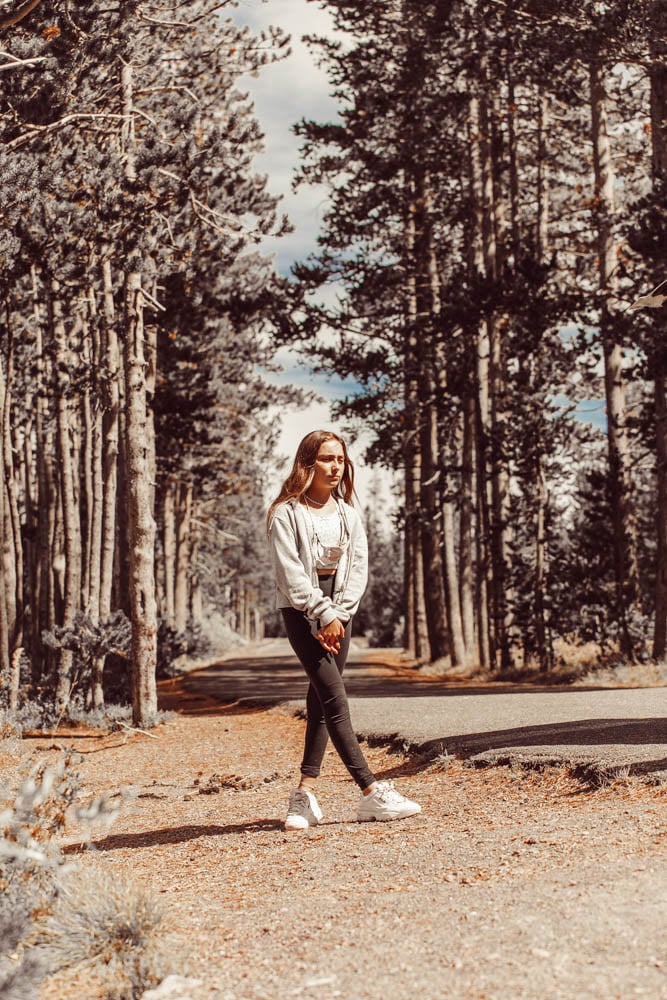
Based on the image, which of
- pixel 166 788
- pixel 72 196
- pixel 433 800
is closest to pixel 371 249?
pixel 72 196

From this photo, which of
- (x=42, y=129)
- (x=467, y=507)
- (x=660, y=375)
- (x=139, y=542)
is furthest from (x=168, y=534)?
(x=42, y=129)

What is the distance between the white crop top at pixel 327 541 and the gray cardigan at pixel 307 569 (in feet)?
0.11

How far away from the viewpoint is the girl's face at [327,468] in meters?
5.78

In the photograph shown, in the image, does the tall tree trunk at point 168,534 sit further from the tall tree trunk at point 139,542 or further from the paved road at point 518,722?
the tall tree trunk at point 139,542

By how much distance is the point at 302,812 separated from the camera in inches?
230

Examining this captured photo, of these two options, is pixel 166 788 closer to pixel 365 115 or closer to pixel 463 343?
pixel 463 343

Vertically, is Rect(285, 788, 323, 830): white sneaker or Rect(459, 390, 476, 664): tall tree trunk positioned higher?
Rect(459, 390, 476, 664): tall tree trunk

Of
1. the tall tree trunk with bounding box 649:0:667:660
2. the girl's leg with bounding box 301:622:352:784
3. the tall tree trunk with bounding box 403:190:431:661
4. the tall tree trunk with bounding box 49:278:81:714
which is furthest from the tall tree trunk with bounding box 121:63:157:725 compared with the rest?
the tall tree trunk with bounding box 403:190:431:661

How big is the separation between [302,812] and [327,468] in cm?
203

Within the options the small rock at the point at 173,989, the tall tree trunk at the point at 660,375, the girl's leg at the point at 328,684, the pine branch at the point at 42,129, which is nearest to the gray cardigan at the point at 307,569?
the girl's leg at the point at 328,684

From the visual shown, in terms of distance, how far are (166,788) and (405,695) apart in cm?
576

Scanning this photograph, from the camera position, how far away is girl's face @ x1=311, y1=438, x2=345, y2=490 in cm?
578

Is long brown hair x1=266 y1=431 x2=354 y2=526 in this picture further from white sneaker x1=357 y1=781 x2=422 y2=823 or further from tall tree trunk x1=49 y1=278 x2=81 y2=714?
tall tree trunk x1=49 y1=278 x2=81 y2=714

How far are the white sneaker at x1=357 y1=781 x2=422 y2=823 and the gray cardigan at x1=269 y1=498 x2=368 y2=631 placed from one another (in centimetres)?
106
